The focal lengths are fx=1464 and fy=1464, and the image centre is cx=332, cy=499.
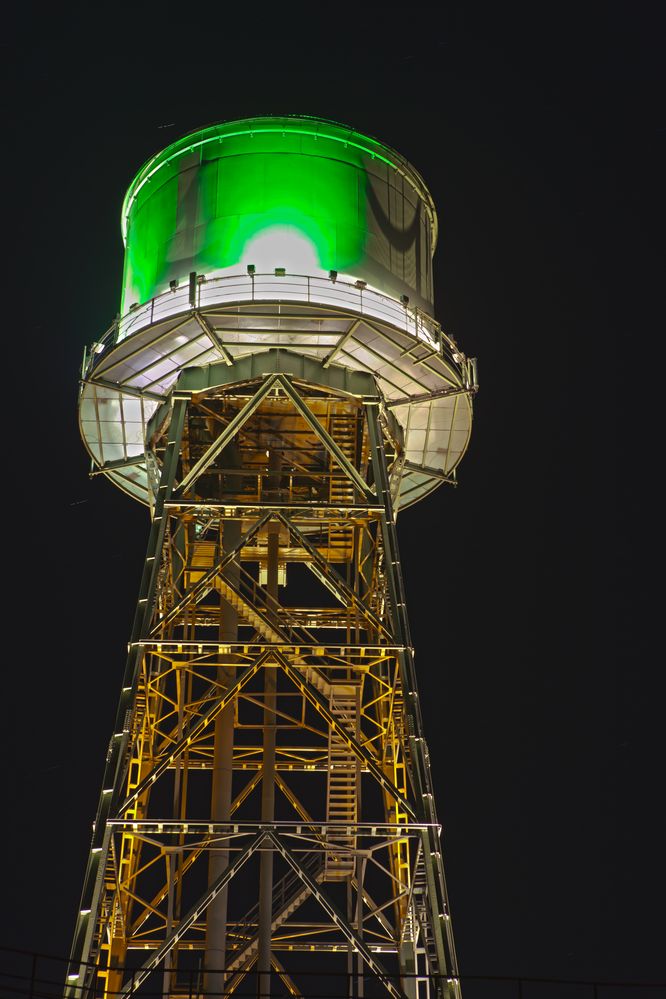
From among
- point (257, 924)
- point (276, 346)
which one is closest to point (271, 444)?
point (276, 346)

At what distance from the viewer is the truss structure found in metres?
20.7

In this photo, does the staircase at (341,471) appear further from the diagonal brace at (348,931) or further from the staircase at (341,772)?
the diagonal brace at (348,931)

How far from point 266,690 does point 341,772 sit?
199cm

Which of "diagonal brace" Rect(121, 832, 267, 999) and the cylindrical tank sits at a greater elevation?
the cylindrical tank

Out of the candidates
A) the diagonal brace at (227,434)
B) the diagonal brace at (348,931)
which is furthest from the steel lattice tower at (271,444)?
the diagonal brace at (348,931)

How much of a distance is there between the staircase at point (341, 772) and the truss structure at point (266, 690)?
46 millimetres

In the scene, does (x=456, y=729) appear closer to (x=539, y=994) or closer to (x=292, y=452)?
(x=539, y=994)

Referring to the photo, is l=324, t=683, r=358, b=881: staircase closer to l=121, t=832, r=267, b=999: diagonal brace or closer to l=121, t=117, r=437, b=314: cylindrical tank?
l=121, t=832, r=267, b=999: diagonal brace

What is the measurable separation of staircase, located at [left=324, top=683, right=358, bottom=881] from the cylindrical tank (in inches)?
274

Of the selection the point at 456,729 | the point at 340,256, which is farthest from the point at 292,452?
the point at 456,729

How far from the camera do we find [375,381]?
25.5 meters

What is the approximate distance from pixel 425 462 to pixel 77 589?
16773 mm

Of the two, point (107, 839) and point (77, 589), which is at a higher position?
point (77, 589)

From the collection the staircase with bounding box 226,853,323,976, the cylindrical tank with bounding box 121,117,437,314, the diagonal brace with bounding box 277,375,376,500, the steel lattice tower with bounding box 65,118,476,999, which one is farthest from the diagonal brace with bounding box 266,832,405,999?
the cylindrical tank with bounding box 121,117,437,314
